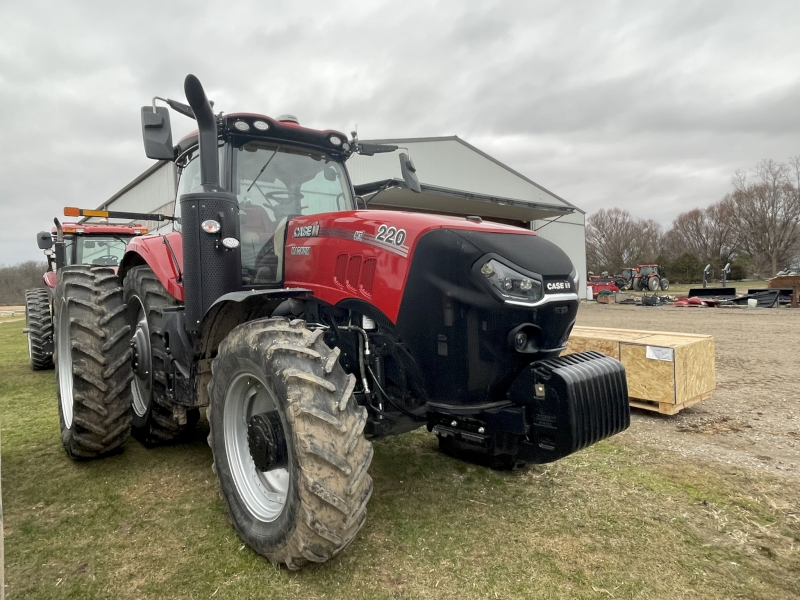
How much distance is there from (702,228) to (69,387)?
6612 cm

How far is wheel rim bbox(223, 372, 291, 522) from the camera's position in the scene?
9.21ft

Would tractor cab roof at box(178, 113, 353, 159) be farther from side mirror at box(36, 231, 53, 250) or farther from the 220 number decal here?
side mirror at box(36, 231, 53, 250)

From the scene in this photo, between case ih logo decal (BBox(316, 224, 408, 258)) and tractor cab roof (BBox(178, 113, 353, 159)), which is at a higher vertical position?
tractor cab roof (BBox(178, 113, 353, 159))

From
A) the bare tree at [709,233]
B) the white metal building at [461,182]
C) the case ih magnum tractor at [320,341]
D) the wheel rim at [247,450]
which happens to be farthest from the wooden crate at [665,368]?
the bare tree at [709,233]

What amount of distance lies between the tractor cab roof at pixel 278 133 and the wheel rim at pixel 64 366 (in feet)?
5.69

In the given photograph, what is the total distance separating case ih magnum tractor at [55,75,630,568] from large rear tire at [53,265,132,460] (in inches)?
0.5

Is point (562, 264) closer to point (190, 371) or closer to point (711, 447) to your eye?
point (190, 371)

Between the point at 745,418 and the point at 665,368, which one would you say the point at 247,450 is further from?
the point at 745,418

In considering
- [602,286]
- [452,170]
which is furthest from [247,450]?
[602,286]

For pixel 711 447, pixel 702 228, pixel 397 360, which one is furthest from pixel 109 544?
pixel 702 228

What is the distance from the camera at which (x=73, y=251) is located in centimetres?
884

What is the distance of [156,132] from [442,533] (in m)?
2.76

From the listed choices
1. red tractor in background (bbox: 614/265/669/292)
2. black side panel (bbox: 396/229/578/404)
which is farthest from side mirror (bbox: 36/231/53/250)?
red tractor in background (bbox: 614/265/669/292)

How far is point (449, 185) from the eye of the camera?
1919cm
